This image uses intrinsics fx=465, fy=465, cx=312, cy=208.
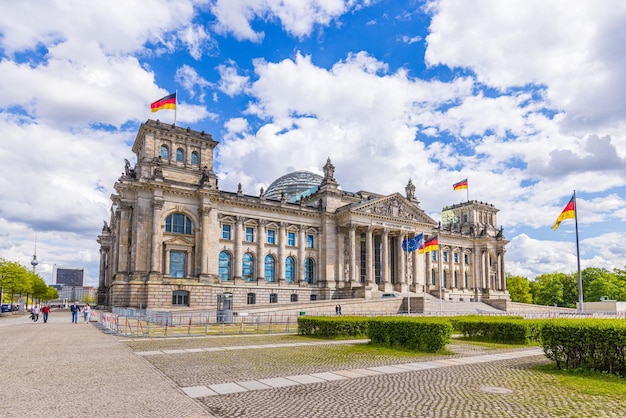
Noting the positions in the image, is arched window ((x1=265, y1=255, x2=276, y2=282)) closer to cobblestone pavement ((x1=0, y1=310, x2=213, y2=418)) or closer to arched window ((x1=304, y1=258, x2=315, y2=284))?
arched window ((x1=304, y1=258, x2=315, y2=284))

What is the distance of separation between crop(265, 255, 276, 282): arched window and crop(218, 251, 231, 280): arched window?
6367 millimetres

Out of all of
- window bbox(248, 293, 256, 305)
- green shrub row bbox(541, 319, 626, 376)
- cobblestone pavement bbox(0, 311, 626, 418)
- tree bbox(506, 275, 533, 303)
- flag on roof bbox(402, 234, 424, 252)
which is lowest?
tree bbox(506, 275, 533, 303)

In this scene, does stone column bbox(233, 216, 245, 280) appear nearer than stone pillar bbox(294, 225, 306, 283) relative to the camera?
Yes

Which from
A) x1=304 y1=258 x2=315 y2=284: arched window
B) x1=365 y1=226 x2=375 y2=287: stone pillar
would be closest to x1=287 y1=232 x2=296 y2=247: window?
Answer: x1=304 y1=258 x2=315 y2=284: arched window

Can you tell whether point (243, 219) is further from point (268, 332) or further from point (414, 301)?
point (268, 332)

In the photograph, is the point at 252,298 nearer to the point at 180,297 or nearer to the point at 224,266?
the point at 224,266

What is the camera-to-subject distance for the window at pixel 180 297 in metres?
59.5

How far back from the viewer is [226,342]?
27.2 metres

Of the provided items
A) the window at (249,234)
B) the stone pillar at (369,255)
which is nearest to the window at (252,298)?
the window at (249,234)

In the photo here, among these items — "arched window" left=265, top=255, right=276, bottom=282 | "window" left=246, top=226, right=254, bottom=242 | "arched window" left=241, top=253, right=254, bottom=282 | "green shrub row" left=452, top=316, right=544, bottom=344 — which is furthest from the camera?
"arched window" left=265, top=255, right=276, bottom=282

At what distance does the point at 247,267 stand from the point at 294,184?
99.1 ft

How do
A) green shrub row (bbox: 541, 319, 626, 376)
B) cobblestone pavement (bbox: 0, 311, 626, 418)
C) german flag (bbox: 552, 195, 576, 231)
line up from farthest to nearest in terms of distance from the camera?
german flag (bbox: 552, 195, 576, 231)
green shrub row (bbox: 541, 319, 626, 376)
cobblestone pavement (bbox: 0, 311, 626, 418)

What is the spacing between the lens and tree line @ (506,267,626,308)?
387 ft

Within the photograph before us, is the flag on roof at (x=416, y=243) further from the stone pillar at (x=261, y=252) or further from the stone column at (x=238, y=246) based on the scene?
the stone column at (x=238, y=246)
